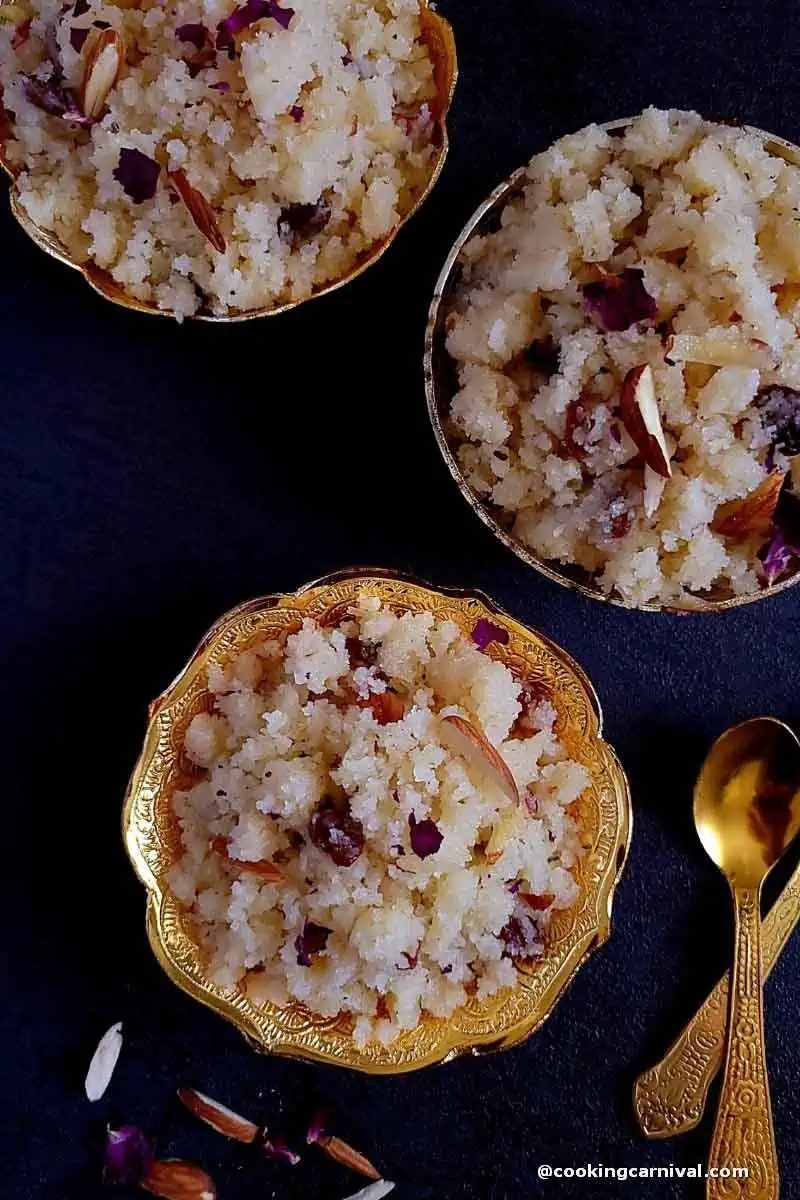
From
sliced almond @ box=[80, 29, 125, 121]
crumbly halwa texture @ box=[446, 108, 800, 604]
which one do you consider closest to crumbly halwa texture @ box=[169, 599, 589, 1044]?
crumbly halwa texture @ box=[446, 108, 800, 604]

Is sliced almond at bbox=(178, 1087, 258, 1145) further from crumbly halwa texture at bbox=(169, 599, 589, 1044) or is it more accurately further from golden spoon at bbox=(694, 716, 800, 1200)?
golden spoon at bbox=(694, 716, 800, 1200)

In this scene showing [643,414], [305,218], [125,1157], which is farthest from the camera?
[125,1157]

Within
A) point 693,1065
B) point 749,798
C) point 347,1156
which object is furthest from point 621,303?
point 347,1156

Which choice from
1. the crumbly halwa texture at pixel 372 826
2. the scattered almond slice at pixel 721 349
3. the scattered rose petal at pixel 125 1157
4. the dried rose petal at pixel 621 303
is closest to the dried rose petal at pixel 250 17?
the dried rose petal at pixel 621 303

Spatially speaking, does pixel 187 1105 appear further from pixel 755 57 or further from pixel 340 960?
pixel 755 57

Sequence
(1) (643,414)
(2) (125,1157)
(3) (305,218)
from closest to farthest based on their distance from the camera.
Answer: (1) (643,414), (3) (305,218), (2) (125,1157)

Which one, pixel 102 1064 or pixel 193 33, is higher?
pixel 193 33

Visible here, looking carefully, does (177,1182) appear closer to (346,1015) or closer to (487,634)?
(346,1015)
